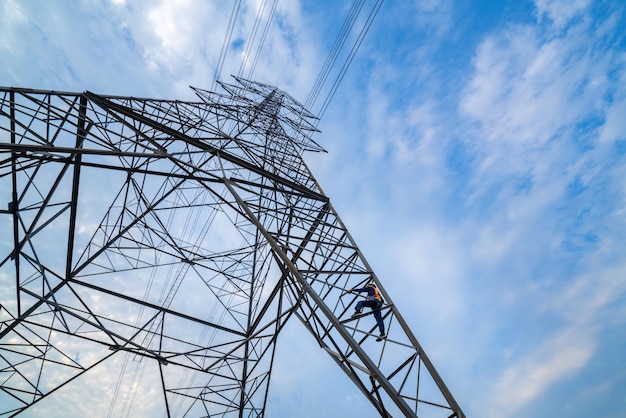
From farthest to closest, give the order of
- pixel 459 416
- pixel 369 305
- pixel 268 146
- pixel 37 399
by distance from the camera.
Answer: pixel 268 146
pixel 37 399
pixel 369 305
pixel 459 416

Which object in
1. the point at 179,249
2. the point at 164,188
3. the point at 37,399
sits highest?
the point at 164,188

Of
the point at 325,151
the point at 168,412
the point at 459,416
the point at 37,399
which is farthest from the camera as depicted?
the point at 325,151

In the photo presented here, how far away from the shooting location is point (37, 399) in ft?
24.9

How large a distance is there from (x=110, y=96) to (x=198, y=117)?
2372mm

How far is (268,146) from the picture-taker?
35.9ft

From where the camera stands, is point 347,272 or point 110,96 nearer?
point 347,272

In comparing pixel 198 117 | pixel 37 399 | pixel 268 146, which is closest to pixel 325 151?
pixel 268 146

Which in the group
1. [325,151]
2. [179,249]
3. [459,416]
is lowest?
[459,416]

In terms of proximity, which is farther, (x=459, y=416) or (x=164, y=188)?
(x=164, y=188)

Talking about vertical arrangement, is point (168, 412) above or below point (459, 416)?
above

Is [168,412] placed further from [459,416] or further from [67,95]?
[67,95]

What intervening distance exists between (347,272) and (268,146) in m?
6.20

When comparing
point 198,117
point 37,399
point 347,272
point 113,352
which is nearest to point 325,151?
point 198,117

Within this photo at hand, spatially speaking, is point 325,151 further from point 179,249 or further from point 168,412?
point 168,412
